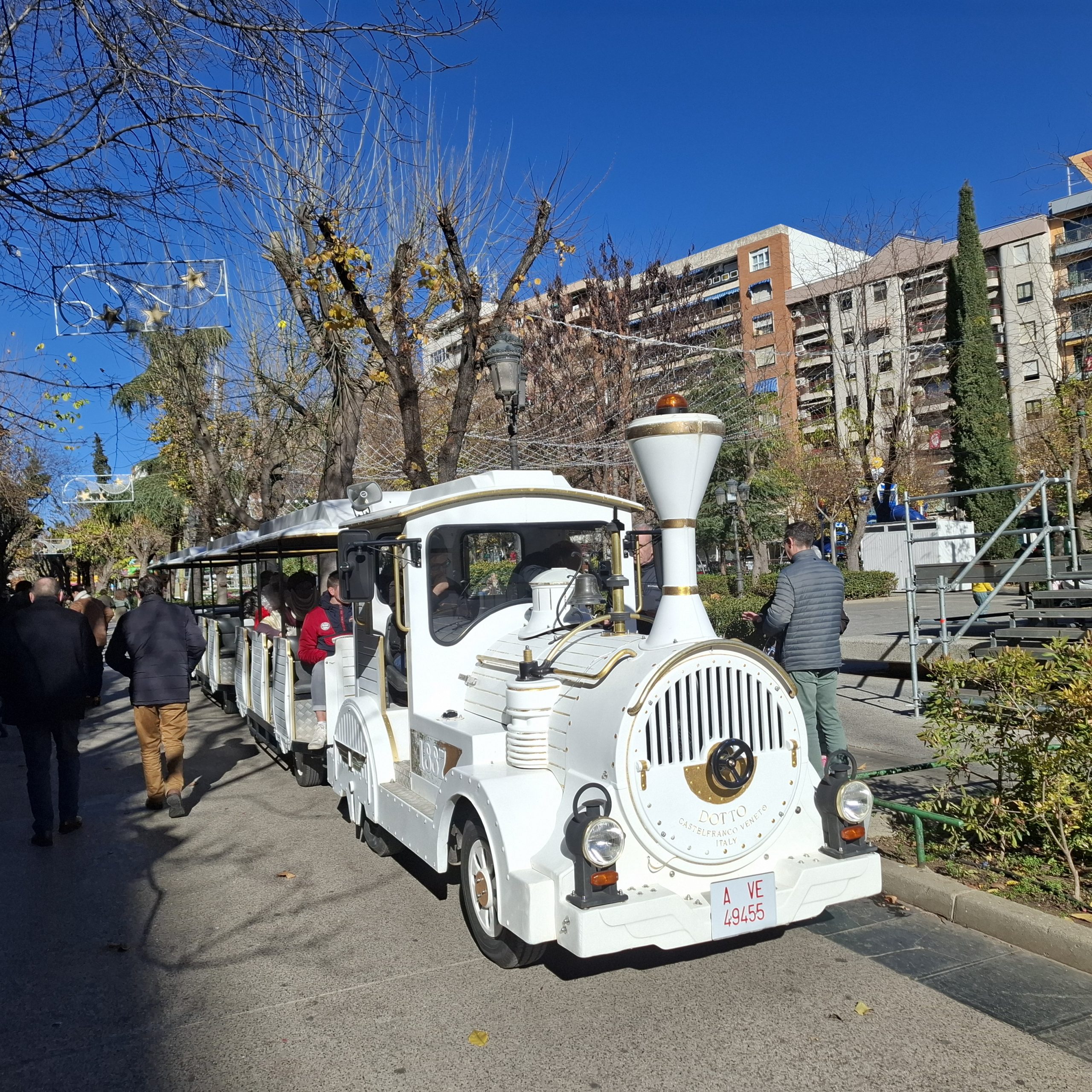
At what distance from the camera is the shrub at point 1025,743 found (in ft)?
14.5

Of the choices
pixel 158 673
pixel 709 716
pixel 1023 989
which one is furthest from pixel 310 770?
pixel 1023 989

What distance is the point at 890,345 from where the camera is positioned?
30969 millimetres

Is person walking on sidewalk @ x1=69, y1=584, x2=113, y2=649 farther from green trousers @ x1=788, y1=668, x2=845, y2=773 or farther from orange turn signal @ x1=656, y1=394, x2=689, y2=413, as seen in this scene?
orange turn signal @ x1=656, y1=394, x2=689, y2=413

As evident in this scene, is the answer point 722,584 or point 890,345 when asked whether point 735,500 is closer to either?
point 722,584

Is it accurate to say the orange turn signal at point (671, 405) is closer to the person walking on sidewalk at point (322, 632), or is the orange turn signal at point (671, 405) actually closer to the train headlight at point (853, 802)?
the train headlight at point (853, 802)

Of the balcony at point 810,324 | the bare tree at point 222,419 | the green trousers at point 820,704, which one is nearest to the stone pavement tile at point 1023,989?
the green trousers at point 820,704

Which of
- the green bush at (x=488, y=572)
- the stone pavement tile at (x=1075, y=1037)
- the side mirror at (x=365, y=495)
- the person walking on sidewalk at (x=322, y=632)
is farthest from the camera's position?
the person walking on sidewalk at (x=322, y=632)

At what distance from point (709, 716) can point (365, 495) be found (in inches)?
122

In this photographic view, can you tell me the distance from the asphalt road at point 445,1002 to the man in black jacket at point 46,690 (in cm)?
120

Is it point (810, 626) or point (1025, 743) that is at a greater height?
point (810, 626)

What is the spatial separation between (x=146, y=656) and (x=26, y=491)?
67.9 ft

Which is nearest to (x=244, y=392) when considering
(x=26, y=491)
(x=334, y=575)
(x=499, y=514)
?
(x=26, y=491)

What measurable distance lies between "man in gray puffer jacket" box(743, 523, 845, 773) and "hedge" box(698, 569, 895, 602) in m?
20.1

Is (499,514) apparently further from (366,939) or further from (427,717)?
(366,939)
